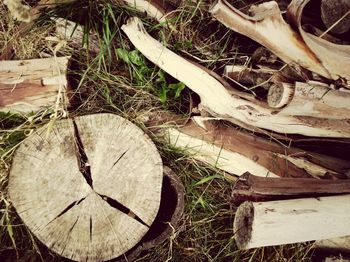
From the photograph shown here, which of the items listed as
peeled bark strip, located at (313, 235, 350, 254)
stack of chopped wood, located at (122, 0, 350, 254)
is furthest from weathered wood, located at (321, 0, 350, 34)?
peeled bark strip, located at (313, 235, 350, 254)

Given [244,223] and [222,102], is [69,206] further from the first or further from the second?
[222,102]

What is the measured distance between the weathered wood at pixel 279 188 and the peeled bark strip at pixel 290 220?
0.06 meters

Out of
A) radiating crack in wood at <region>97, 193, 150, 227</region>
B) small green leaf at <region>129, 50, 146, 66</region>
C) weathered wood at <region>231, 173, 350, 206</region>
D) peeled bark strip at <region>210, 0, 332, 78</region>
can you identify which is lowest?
radiating crack in wood at <region>97, 193, 150, 227</region>

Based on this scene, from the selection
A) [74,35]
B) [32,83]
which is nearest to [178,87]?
[74,35]

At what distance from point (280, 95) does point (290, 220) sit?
67 cm

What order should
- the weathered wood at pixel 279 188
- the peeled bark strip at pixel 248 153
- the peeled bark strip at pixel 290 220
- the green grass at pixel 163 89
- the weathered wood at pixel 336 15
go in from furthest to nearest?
the green grass at pixel 163 89 < the peeled bark strip at pixel 248 153 < the weathered wood at pixel 336 15 < the weathered wood at pixel 279 188 < the peeled bark strip at pixel 290 220

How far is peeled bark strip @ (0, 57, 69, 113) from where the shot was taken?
218 centimetres

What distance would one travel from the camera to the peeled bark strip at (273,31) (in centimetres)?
191

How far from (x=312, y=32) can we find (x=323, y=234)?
1.19 metres

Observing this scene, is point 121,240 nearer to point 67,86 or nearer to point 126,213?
point 126,213

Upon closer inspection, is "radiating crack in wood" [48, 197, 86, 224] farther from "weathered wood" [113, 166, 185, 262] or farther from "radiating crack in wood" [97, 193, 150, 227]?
"weathered wood" [113, 166, 185, 262]

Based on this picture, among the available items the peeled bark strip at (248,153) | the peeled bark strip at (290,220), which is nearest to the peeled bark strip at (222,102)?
the peeled bark strip at (248,153)

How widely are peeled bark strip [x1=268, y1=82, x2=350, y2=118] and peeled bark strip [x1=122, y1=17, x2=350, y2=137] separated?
0.38 ft

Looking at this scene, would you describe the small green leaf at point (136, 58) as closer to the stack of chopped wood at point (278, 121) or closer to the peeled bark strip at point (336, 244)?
the stack of chopped wood at point (278, 121)
